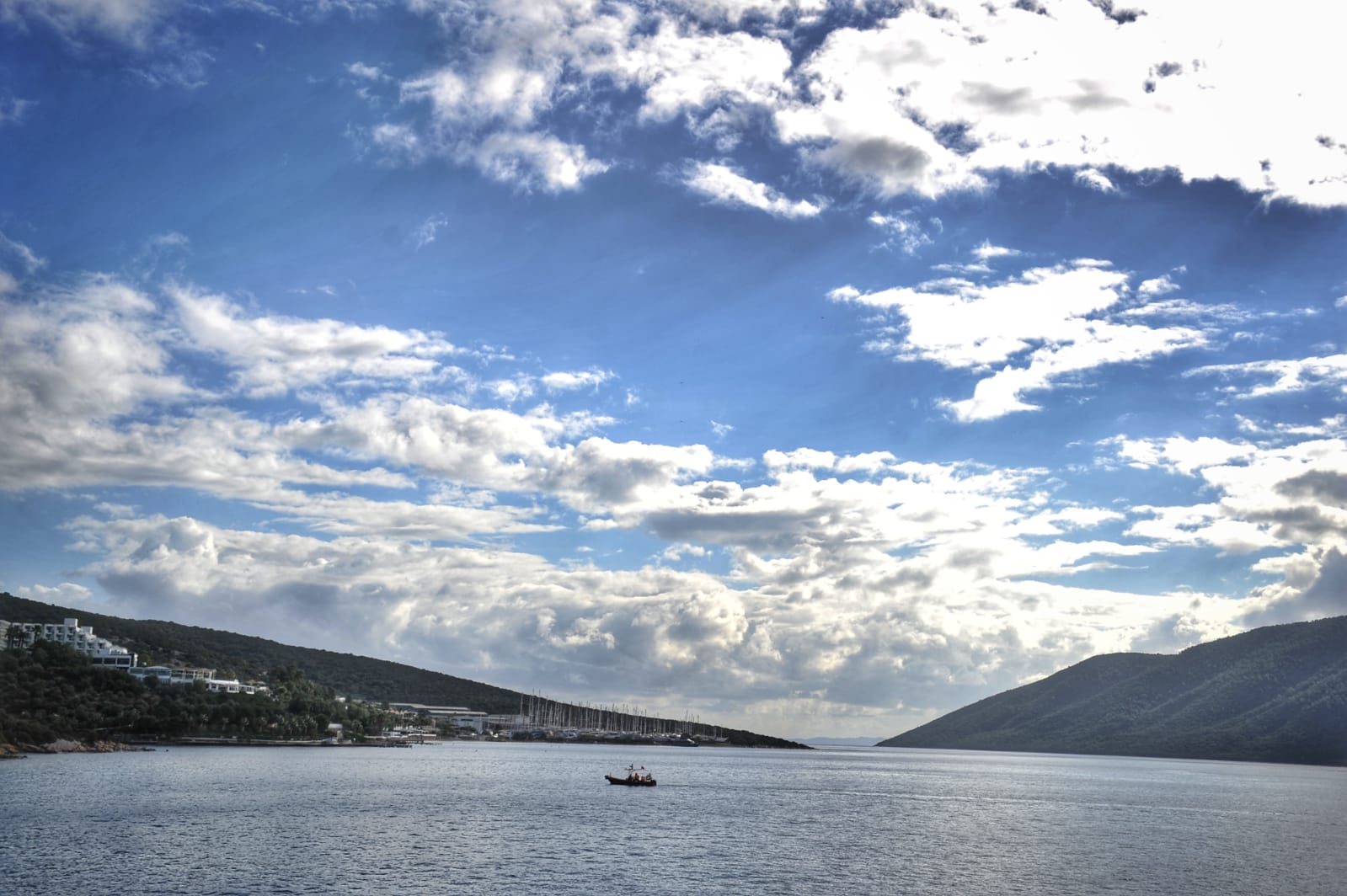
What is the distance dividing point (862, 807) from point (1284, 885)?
7930 centimetres

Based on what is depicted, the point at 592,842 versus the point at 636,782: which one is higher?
the point at 592,842

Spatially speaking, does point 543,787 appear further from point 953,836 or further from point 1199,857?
point 1199,857

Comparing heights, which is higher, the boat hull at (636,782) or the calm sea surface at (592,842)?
the calm sea surface at (592,842)

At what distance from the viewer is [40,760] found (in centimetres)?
18362

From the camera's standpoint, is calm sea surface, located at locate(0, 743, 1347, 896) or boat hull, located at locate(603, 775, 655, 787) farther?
boat hull, located at locate(603, 775, 655, 787)

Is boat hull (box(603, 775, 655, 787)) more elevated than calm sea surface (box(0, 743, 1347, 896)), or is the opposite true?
calm sea surface (box(0, 743, 1347, 896))

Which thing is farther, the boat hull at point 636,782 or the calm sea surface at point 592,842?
the boat hull at point 636,782

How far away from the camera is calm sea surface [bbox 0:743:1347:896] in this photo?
3172 inches

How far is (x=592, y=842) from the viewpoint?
105312 mm

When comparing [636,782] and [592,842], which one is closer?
[592,842]

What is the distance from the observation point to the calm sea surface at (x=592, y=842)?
264 ft

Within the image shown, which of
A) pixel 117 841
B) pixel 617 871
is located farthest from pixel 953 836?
pixel 117 841

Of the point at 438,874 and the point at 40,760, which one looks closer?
the point at 438,874

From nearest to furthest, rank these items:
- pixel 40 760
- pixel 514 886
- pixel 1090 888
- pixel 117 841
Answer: pixel 514 886
pixel 1090 888
pixel 117 841
pixel 40 760
